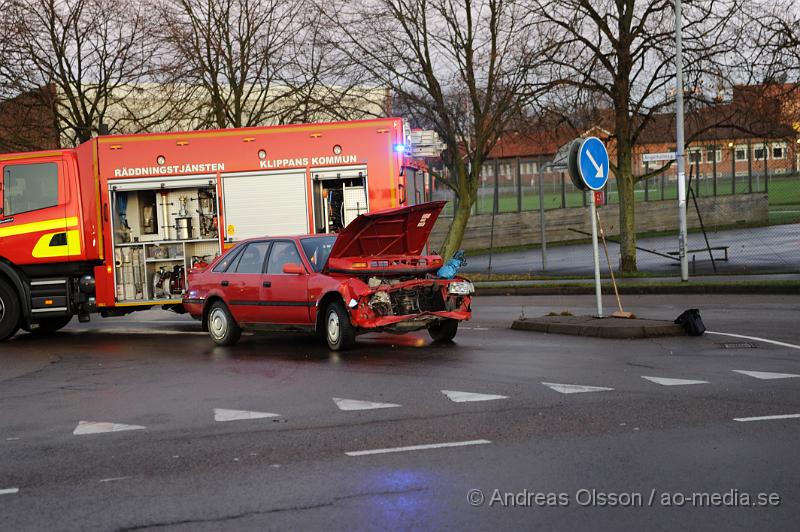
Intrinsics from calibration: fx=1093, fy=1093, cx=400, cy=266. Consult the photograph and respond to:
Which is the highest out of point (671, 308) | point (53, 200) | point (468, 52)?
point (468, 52)

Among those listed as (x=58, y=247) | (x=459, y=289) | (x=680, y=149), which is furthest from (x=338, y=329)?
(x=680, y=149)

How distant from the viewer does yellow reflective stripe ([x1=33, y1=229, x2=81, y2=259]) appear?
16.8 meters

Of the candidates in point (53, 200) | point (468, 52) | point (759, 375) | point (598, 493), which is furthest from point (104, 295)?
point (468, 52)

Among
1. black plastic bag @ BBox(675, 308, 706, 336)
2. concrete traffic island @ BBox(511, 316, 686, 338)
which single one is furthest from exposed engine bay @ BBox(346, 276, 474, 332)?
black plastic bag @ BBox(675, 308, 706, 336)

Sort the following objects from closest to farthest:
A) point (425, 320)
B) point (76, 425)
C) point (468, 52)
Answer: point (76, 425) < point (425, 320) < point (468, 52)

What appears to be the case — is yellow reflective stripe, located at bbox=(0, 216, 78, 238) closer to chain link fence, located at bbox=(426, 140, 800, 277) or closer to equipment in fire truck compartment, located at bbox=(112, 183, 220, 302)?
equipment in fire truck compartment, located at bbox=(112, 183, 220, 302)

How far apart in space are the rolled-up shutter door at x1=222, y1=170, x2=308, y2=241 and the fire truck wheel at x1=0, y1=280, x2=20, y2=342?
3.42 meters

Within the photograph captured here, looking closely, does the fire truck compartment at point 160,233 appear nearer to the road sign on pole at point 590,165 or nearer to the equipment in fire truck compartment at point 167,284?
the equipment in fire truck compartment at point 167,284

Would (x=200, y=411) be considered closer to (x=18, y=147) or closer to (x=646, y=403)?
(x=646, y=403)

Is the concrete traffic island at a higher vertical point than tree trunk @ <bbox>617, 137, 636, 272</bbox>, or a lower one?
lower

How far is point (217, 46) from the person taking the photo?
96.0 feet

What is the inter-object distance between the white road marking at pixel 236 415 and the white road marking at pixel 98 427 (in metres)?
0.67

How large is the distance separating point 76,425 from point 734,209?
139ft

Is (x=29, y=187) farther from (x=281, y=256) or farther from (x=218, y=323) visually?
(x=281, y=256)
